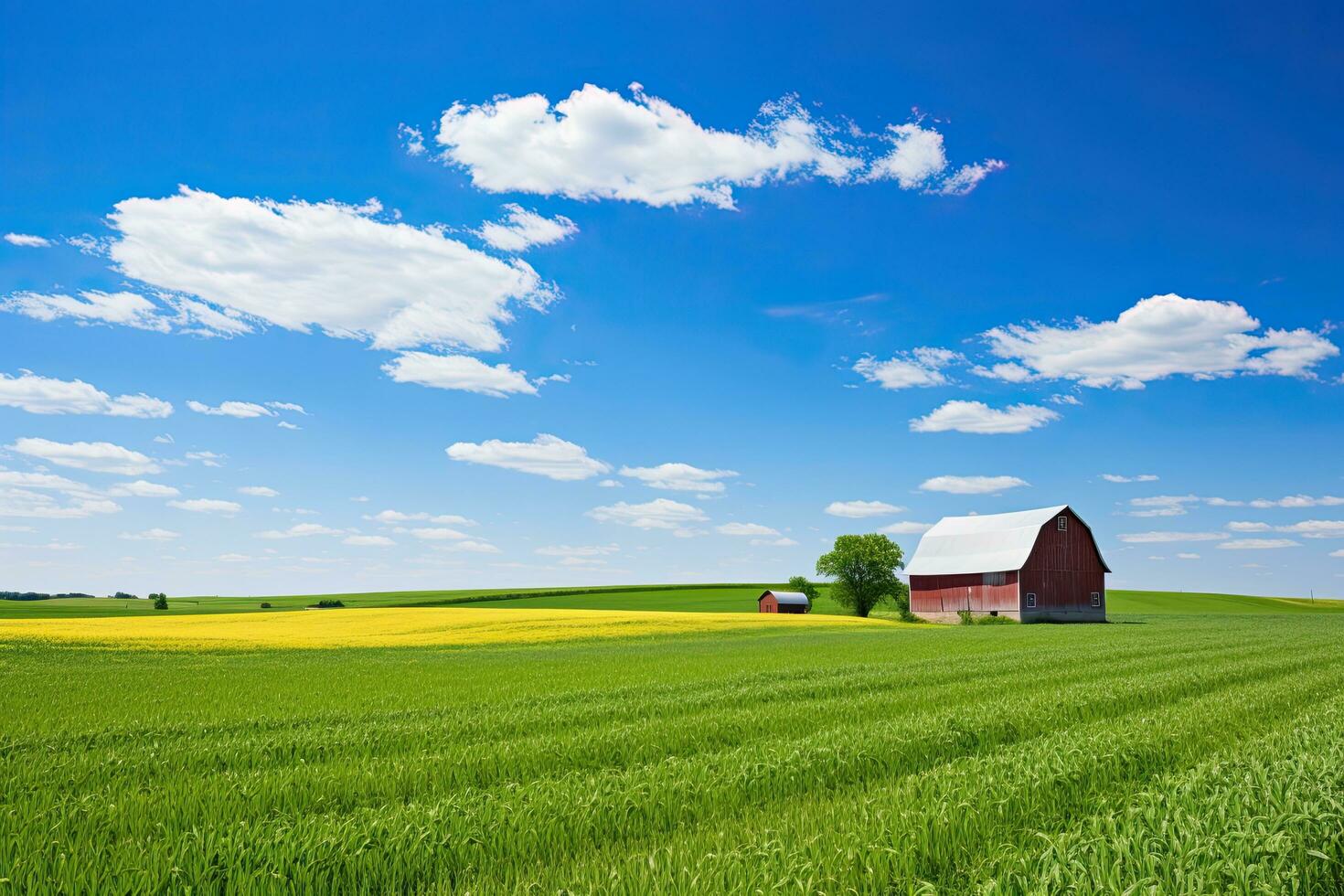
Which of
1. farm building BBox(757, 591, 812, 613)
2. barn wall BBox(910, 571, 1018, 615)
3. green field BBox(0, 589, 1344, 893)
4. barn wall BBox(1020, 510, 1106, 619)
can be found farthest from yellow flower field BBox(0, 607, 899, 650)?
farm building BBox(757, 591, 812, 613)

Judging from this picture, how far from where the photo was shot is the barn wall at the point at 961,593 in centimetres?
7325

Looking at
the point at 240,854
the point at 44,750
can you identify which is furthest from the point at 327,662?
the point at 240,854

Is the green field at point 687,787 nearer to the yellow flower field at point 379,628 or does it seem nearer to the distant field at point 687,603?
the yellow flower field at point 379,628

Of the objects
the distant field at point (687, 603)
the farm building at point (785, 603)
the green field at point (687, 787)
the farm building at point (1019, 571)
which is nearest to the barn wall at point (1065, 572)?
the farm building at point (1019, 571)

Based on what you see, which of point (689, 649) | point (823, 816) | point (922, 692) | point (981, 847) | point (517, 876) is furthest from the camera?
→ point (689, 649)

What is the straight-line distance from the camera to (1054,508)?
7725cm

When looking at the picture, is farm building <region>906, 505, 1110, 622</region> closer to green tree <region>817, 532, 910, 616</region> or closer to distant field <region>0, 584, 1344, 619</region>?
green tree <region>817, 532, 910, 616</region>

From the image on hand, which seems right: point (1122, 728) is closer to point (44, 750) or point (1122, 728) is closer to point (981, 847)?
point (981, 847)

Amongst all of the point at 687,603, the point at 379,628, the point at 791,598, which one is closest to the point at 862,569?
the point at 791,598

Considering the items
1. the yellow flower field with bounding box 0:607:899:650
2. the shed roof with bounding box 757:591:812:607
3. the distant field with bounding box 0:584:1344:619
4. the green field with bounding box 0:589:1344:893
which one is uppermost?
the green field with bounding box 0:589:1344:893

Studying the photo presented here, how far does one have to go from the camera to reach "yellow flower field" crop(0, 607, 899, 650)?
41.0m

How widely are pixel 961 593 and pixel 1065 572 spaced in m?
9.26

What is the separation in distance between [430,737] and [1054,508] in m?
75.9

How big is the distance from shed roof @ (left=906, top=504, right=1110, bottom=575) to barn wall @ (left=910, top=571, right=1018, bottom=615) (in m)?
0.75
